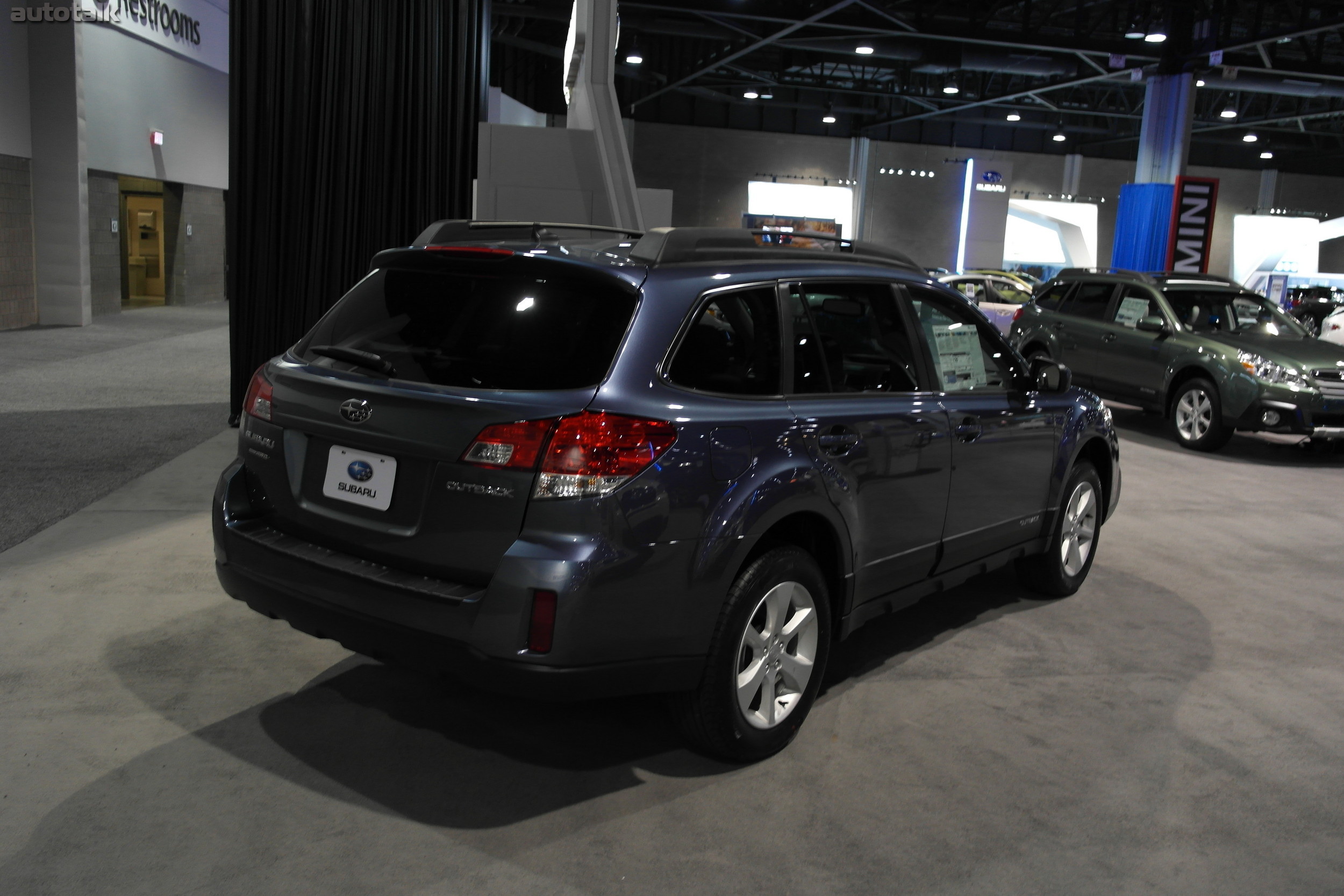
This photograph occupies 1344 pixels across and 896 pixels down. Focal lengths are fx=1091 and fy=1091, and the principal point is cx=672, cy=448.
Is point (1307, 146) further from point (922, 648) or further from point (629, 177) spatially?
point (922, 648)

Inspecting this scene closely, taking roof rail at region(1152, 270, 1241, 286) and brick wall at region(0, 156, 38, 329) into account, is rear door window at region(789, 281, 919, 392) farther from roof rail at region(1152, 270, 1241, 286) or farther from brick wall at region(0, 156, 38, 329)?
brick wall at region(0, 156, 38, 329)

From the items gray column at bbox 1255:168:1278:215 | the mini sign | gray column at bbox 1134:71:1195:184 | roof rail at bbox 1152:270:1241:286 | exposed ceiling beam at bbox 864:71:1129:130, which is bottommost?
roof rail at bbox 1152:270:1241:286

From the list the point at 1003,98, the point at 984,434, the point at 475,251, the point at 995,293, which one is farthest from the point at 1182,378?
the point at 1003,98

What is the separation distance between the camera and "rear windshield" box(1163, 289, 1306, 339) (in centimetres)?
1054

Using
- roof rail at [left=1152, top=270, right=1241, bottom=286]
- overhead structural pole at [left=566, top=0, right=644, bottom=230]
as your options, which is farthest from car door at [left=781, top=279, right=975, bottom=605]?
roof rail at [left=1152, top=270, right=1241, bottom=286]

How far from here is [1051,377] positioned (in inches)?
191

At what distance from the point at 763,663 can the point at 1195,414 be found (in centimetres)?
827

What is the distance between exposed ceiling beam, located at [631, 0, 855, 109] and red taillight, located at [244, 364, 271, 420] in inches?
716

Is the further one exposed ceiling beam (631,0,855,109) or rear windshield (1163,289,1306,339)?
exposed ceiling beam (631,0,855,109)

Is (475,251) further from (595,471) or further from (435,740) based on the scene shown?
(435,740)

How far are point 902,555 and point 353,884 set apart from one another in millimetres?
2185

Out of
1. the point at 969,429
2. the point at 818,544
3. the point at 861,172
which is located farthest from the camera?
the point at 861,172

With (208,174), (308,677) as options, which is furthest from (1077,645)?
(208,174)

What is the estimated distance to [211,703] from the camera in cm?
367
